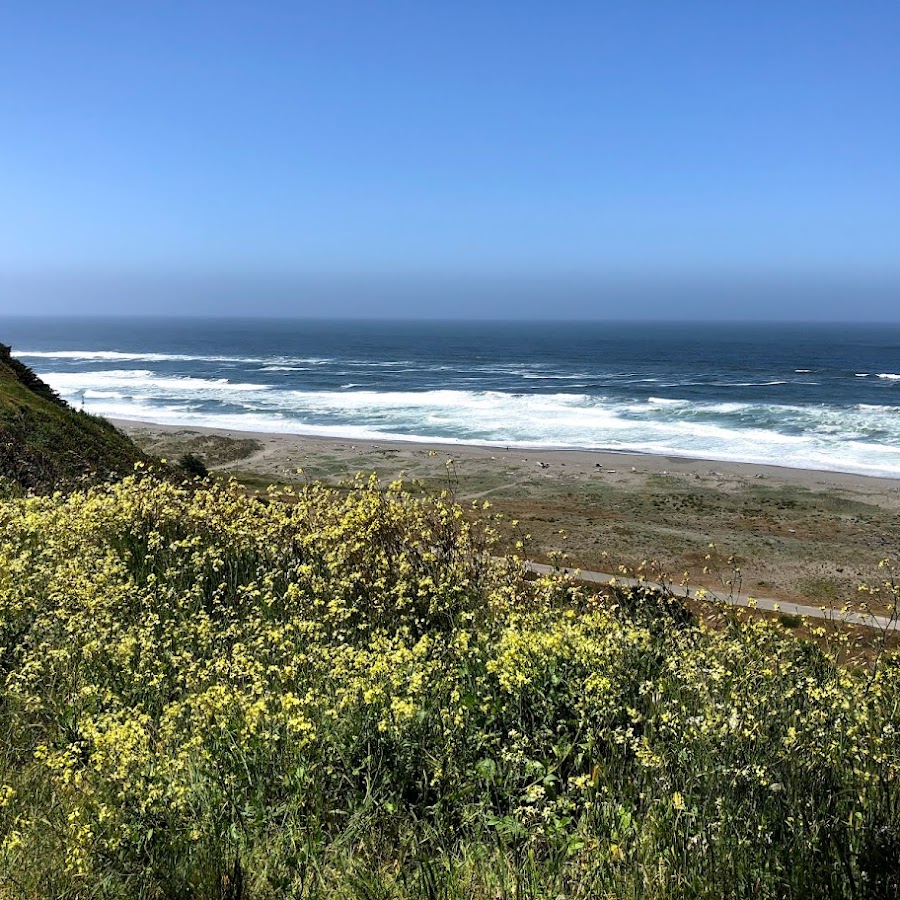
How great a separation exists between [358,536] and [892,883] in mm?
5465

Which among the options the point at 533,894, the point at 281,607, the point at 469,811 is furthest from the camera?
the point at 281,607

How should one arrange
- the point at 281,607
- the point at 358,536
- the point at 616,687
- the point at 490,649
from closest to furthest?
the point at 616,687
the point at 490,649
the point at 281,607
the point at 358,536

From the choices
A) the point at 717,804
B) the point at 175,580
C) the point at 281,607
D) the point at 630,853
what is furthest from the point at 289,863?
the point at 175,580

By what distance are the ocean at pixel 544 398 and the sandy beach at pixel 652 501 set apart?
4.40 metres

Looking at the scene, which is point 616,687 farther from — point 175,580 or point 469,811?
point 175,580

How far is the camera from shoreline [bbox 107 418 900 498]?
38.1 meters

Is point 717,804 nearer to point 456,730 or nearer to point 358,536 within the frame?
point 456,730

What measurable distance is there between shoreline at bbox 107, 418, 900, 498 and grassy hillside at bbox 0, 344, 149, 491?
1713 cm

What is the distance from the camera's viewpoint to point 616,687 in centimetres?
471

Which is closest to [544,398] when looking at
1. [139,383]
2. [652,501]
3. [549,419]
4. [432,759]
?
[549,419]

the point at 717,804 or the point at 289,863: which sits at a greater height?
the point at 717,804

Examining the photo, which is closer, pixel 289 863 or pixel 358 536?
pixel 289 863

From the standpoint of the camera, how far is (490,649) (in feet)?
18.0

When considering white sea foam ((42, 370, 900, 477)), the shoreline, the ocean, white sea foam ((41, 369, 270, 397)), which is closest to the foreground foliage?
the shoreline
